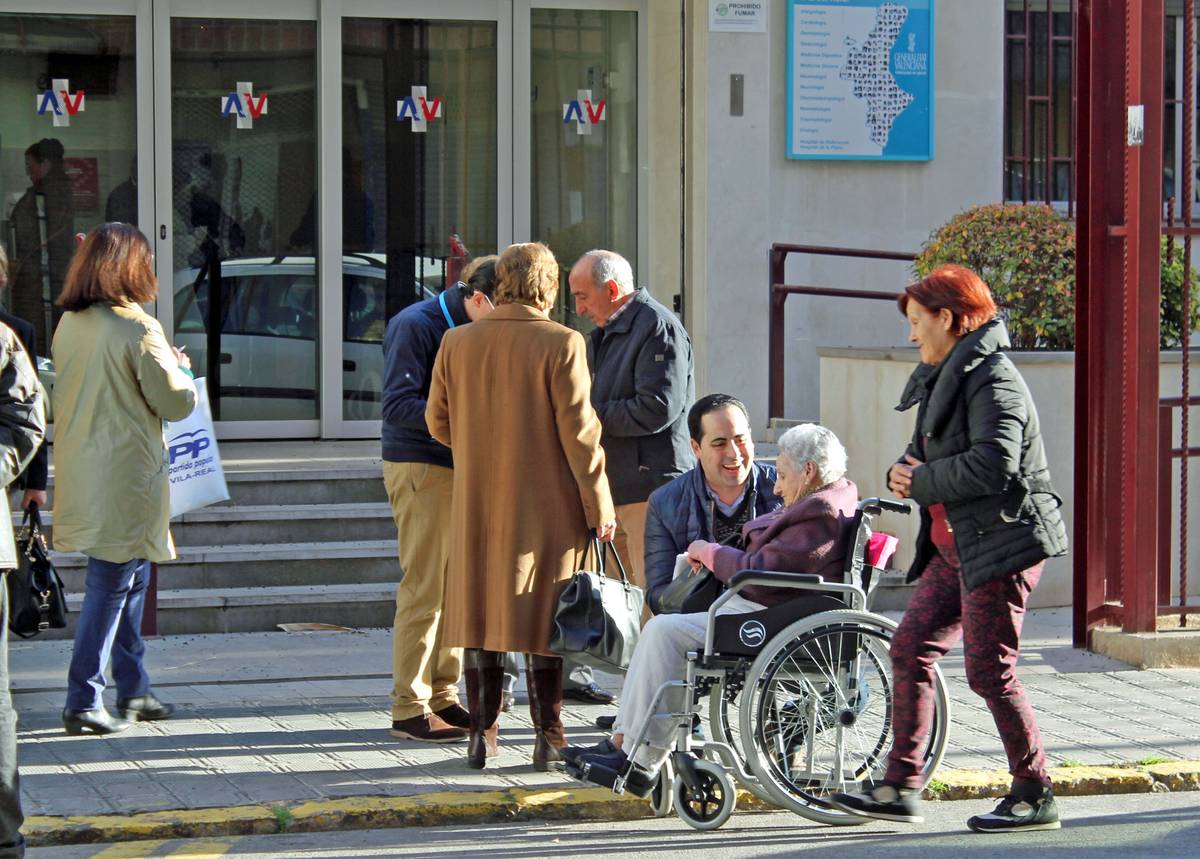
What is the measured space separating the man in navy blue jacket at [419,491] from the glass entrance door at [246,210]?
4441 millimetres

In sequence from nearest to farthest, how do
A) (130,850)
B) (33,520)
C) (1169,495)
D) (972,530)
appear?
(130,850)
(972,530)
(33,520)
(1169,495)

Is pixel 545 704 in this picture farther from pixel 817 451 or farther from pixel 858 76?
pixel 858 76

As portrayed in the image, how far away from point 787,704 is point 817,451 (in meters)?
0.81

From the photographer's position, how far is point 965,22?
37.0 feet

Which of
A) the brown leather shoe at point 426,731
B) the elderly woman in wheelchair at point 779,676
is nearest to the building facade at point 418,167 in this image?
the brown leather shoe at point 426,731

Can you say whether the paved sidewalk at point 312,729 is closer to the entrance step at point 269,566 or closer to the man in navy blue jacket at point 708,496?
Answer: the entrance step at point 269,566

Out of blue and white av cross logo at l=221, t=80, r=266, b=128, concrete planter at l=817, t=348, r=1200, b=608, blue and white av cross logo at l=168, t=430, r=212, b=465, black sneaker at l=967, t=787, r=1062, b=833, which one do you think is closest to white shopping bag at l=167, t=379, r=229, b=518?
blue and white av cross logo at l=168, t=430, r=212, b=465

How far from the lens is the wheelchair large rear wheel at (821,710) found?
5422mm

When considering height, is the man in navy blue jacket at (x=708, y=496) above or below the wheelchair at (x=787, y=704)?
above

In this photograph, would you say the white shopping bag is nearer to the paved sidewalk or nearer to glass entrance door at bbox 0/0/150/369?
the paved sidewalk

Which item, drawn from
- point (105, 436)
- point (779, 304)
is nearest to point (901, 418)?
point (779, 304)

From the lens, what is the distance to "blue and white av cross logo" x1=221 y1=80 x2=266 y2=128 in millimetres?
10844

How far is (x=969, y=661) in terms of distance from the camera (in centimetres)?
549

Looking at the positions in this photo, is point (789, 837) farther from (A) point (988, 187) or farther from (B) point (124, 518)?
(A) point (988, 187)
